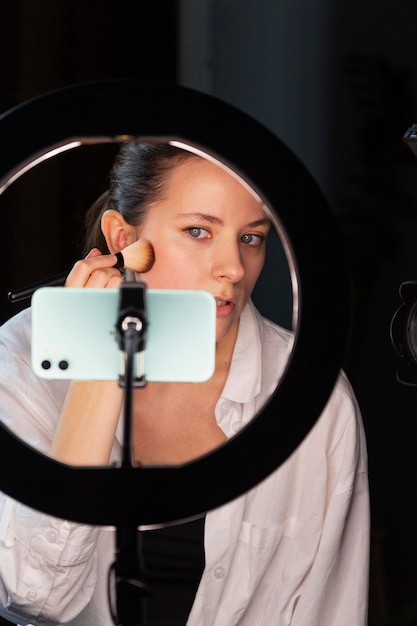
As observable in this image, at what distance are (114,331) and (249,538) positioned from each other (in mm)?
557

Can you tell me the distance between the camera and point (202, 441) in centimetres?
78

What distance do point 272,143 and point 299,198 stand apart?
4 centimetres

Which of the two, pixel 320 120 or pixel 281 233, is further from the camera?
pixel 320 120

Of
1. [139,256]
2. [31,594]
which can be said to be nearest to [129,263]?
[139,256]

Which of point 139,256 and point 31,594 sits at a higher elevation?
point 139,256

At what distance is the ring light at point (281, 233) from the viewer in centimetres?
52

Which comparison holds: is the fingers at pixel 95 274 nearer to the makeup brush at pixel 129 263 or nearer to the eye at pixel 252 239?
the makeup brush at pixel 129 263

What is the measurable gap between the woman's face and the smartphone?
0.32 ft

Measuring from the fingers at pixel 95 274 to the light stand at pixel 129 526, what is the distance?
0.09 meters

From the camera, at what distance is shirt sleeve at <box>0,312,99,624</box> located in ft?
2.83

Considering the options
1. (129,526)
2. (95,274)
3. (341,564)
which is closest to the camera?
(129,526)

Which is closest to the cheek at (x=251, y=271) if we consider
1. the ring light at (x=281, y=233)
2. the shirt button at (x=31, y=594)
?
the ring light at (x=281, y=233)

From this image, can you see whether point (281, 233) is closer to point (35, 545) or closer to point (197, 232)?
point (197, 232)

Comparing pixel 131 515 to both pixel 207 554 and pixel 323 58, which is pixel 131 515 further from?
pixel 323 58
